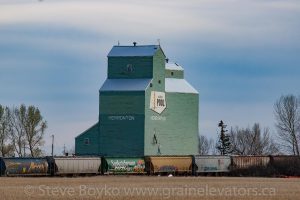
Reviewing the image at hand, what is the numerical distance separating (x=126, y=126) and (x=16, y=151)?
3442cm

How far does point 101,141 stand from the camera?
109m

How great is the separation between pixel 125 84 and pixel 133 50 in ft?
15.9

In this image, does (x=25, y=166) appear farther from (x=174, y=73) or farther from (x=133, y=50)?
(x=174, y=73)

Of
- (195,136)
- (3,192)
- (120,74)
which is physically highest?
(120,74)

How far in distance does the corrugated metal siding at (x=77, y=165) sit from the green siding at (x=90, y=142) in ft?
78.1

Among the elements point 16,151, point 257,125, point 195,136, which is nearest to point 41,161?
point 195,136

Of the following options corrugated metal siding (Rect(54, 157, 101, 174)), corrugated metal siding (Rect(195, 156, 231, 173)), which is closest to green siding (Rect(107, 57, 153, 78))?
corrugated metal siding (Rect(195, 156, 231, 173))

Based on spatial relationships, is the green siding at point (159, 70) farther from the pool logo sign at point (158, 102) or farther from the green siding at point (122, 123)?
the green siding at point (122, 123)

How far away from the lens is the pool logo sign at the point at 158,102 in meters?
109

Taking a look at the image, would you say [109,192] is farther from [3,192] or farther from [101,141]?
[101,141]

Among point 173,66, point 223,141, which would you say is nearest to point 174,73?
point 173,66

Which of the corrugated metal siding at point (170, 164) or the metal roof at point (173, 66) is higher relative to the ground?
the metal roof at point (173, 66)

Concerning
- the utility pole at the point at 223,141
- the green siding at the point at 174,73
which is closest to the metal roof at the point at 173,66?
the green siding at the point at 174,73

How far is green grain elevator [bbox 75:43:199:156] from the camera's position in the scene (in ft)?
353
